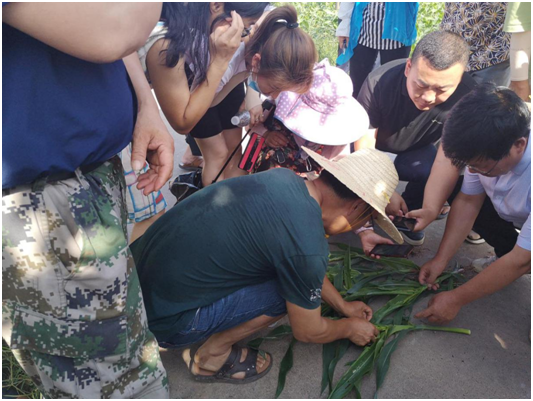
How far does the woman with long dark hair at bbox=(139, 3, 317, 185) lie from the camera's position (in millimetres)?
2092

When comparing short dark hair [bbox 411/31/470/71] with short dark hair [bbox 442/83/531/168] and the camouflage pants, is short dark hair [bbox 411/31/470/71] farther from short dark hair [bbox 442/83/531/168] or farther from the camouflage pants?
the camouflage pants

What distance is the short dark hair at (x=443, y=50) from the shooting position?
269cm

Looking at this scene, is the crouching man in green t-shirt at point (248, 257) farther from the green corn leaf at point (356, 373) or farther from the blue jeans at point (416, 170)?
the blue jeans at point (416, 170)

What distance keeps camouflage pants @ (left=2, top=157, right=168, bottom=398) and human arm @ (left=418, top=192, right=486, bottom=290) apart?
1.68 meters

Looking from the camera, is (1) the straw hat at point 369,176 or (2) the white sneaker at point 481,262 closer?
(1) the straw hat at point 369,176

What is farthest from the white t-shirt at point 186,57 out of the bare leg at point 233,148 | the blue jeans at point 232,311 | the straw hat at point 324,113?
the blue jeans at point 232,311

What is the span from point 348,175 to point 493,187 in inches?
34.1

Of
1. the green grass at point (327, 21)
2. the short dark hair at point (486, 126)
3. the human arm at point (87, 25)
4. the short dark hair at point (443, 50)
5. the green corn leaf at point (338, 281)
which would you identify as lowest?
the green corn leaf at point (338, 281)

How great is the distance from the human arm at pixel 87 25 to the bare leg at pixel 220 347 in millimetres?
1304

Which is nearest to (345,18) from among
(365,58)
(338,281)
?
(365,58)

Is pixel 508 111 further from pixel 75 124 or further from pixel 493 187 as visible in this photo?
pixel 75 124

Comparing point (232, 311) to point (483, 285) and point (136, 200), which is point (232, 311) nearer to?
point (136, 200)

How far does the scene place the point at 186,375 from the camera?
219 cm

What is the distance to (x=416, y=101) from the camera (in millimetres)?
2943
